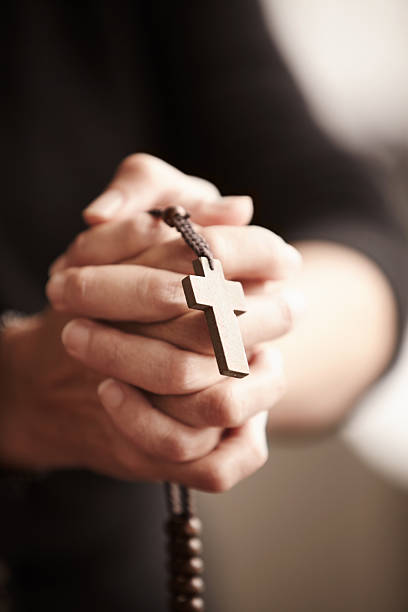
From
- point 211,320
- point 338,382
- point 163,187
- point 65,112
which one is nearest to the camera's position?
point 211,320

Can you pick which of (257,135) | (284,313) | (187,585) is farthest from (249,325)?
(257,135)

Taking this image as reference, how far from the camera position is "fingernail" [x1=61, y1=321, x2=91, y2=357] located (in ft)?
Result: 0.93

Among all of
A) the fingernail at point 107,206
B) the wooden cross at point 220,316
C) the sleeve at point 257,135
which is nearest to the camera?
the wooden cross at point 220,316

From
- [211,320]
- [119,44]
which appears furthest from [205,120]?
[211,320]

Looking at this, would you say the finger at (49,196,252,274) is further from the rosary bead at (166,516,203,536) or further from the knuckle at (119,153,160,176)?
the rosary bead at (166,516,203,536)

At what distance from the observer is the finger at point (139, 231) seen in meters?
0.28

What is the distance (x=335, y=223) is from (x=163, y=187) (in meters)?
0.22

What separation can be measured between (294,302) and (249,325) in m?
0.03

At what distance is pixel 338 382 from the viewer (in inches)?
17.9

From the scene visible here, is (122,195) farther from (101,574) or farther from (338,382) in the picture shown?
(101,574)

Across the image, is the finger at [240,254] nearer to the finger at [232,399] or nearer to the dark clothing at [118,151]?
the finger at [232,399]

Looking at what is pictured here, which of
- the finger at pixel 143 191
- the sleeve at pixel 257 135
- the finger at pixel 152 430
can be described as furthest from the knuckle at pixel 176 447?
the sleeve at pixel 257 135

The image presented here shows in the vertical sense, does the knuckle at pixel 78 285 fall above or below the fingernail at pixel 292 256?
below

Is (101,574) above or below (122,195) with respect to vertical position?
below
